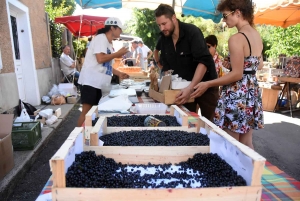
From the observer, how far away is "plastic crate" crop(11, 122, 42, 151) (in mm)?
3207

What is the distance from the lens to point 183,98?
7.59ft

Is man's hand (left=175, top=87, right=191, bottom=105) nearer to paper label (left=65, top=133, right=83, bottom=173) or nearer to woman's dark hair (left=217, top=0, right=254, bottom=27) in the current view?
woman's dark hair (left=217, top=0, right=254, bottom=27)

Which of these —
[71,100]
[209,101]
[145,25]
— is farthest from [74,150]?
[145,25]

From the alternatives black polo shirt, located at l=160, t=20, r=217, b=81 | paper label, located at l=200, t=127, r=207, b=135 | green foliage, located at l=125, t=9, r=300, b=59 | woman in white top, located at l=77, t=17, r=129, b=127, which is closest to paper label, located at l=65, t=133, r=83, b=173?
paper label, located at l=200, t=127, r=207, b=135

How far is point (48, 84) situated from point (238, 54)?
6.54 metres

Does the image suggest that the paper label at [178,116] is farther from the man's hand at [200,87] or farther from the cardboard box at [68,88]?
the cardboard box at [68,88]

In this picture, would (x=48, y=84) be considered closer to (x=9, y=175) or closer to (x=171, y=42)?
(x=9, y=175)

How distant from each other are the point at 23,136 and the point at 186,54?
8.24ft

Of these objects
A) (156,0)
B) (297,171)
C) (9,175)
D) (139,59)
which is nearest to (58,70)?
(139,59)

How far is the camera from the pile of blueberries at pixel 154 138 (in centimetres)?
138

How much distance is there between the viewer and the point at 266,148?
395 centimetres

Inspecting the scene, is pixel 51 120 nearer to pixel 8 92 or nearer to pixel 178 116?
pixel 8 92

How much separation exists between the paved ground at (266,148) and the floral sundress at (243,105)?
1.59 meters

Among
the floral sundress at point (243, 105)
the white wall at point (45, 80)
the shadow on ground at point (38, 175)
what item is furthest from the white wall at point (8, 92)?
the floral sundress at point (243, 105)
